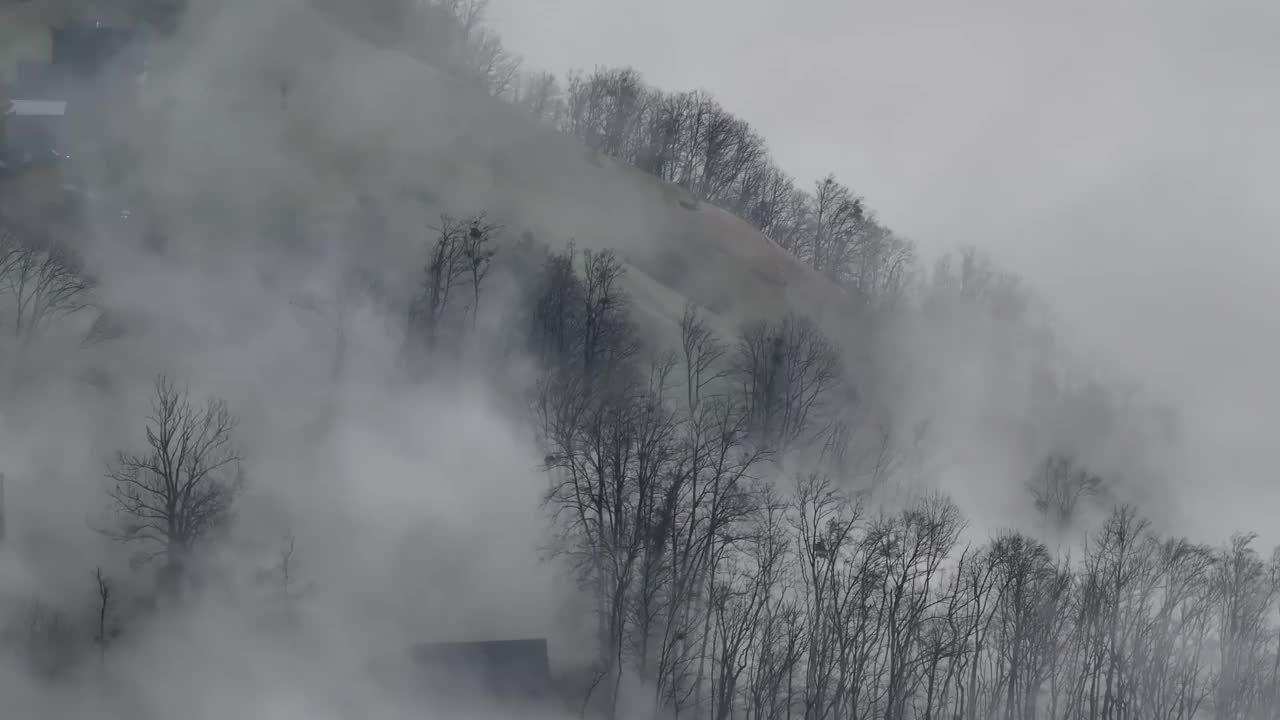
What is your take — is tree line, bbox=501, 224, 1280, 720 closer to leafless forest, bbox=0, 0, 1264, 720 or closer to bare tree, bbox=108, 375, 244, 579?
leafless forest, bbox=0, 0, 1264, 720

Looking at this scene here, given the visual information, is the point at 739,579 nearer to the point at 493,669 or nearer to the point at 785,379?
the point at 493,669

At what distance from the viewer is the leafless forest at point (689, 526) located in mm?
64750

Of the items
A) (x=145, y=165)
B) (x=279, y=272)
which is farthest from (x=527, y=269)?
(x=145, y=165)

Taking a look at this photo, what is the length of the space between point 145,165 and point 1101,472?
104 meters

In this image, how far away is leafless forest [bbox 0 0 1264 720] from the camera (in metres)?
64.8

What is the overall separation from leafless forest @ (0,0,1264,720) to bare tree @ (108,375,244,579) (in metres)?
0.27

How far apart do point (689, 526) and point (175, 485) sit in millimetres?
29637

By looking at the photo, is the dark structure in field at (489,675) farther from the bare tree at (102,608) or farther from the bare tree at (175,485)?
the bare tree at (102,608)

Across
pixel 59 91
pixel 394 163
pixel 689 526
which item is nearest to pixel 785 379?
pixel 689 526

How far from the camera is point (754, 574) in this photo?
74.1 meters

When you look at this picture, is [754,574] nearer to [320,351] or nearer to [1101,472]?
[320,351]

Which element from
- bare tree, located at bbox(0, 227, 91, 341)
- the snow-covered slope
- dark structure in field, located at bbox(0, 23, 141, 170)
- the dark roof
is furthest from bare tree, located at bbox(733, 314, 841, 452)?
dark structure in field, located at bbox(0, 23, 141, 170)

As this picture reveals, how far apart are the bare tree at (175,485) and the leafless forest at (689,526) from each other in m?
0.27

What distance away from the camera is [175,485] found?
2532 inches
